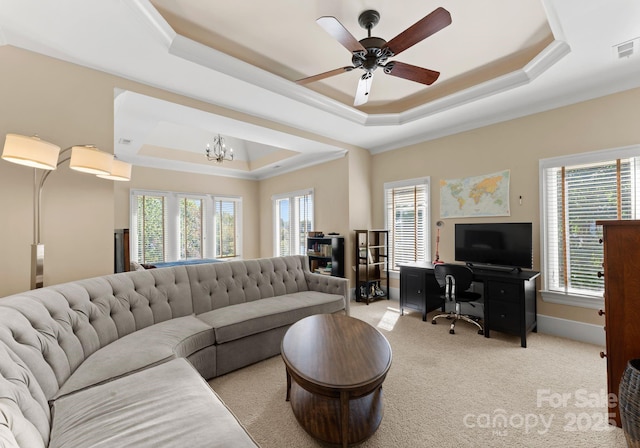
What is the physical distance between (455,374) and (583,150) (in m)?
2.92

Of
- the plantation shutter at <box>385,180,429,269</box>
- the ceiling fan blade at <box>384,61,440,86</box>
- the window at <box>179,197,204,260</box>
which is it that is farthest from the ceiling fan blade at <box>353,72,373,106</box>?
the window at <box>179,197,204,260</box>

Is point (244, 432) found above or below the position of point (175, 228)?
below

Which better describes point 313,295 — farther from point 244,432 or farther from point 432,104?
point 432,104

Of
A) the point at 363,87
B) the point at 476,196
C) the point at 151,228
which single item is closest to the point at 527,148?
the point at 476,196

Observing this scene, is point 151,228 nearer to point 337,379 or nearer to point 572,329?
point 337,379

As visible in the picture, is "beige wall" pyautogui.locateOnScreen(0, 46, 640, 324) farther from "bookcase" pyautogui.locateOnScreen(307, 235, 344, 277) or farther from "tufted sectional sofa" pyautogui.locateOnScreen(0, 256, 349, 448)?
"bookcase" pyautogui.locateOnScreen(307, 235, 344, 277)

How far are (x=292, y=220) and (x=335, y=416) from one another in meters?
5.12

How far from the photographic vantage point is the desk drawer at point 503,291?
3.07 metres

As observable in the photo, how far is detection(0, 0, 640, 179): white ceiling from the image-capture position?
84.0 inches

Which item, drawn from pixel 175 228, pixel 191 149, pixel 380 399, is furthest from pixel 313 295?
pixel 191 149

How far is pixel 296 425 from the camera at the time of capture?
5.88 feet

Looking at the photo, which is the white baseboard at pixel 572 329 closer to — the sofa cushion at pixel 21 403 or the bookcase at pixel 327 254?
the bookcase at pixel 327 254

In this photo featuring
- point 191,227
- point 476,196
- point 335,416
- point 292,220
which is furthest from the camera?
point 292,220

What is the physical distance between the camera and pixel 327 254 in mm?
5328
